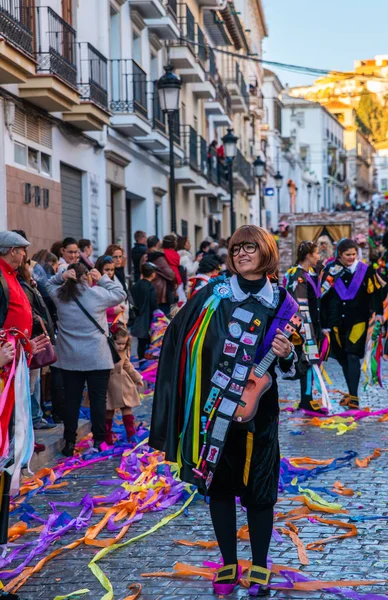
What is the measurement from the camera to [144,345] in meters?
15.0

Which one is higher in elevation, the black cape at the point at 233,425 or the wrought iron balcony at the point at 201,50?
the wrought iron balcony at the point at 201,50

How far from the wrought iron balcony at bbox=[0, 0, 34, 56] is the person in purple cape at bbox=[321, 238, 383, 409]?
17.7 feet

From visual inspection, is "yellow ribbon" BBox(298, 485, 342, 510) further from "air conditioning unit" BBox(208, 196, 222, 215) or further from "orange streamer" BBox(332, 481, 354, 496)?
"air conditioning unit" BBox(208, 196, 222, 215)

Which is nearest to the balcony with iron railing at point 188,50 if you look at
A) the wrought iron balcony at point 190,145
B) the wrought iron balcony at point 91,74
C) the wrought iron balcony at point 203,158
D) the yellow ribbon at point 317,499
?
the wrought iron balcony at point 190,145

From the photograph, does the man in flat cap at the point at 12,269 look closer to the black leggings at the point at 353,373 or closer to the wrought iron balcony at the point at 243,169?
the black leggings at the point at 353,373

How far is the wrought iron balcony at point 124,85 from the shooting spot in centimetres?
2236

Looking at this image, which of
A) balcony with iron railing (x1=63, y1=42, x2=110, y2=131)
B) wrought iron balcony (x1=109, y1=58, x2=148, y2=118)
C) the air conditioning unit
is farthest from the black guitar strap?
the air conditioning unit

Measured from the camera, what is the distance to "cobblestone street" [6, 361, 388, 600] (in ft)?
17.4

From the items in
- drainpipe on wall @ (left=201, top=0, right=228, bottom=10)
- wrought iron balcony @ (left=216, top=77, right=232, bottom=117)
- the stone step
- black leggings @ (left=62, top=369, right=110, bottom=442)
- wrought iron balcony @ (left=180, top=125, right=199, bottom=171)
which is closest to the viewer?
the stone step

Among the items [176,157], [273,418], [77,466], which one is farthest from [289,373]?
[176,157]

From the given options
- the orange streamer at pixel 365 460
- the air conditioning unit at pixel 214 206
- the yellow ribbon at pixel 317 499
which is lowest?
the orange streamer at pixel 365 460

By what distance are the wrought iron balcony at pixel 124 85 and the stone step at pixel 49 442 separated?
43.7 feet

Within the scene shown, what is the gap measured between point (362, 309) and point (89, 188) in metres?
9.98

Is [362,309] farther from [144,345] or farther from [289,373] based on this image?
[289,373]
